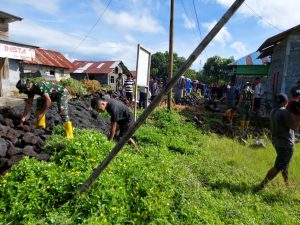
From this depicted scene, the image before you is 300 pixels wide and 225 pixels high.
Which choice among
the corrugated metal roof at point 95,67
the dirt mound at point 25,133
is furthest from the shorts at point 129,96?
the corrugated metal roof at point 95,67

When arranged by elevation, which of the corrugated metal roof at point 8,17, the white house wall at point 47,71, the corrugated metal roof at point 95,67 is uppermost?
the corrugated metal roof at point 8,17

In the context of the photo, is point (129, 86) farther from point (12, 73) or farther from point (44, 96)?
point (44, 96)

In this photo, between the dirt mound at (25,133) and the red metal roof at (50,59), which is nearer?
the dirt mound at (25,133)

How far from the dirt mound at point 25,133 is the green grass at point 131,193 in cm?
39

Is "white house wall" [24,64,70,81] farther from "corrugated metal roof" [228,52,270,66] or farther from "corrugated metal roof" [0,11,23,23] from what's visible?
"corrugated metal roof" [228,52,270,66]

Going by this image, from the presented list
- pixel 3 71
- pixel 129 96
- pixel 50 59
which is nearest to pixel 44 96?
pixel 129 96

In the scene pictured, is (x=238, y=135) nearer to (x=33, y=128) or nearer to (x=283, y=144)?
(x=283, y=144)

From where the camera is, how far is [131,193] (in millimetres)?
4137

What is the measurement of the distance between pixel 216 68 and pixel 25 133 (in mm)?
54031

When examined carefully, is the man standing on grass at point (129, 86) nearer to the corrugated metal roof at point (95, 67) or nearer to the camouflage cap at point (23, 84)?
the camouflage cap at point (23, 84)

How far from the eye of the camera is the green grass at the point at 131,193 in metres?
3.60

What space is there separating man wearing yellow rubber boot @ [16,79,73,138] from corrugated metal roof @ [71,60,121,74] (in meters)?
37.6

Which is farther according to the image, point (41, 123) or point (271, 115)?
point (41, 123)

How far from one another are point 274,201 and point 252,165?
6.66 ft
